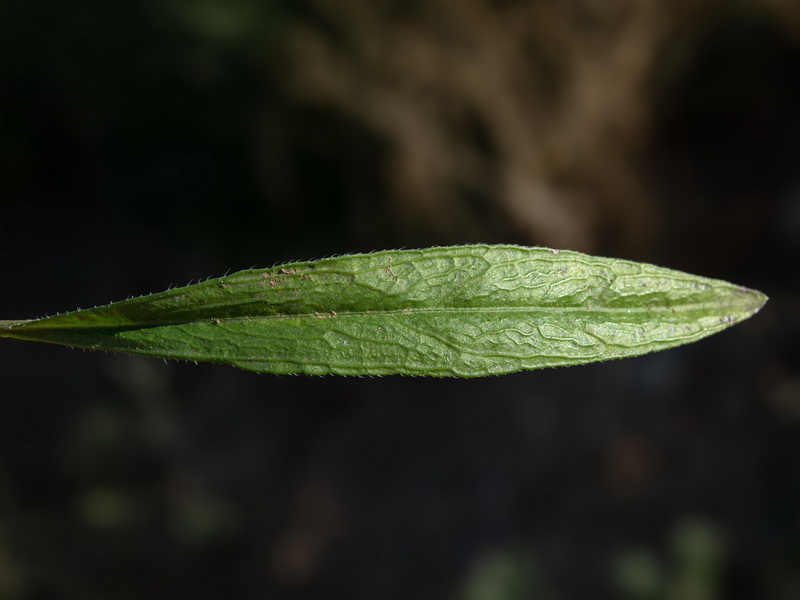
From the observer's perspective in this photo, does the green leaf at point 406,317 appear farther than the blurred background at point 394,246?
No

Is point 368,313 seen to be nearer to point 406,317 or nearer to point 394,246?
point 406,317

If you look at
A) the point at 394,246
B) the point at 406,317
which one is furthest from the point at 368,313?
the point at 394,246

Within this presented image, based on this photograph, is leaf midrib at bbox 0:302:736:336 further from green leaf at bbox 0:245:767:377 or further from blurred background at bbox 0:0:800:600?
blurred background at bbox 0:0:800:600

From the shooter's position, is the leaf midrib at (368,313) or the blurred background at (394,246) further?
the blurred background at (394,246)

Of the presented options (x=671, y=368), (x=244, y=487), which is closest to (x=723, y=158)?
(x=671, y=368)

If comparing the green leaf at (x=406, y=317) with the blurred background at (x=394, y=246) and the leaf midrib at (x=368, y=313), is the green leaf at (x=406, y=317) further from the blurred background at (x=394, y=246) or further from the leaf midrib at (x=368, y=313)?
the blurred background at (x=394, y=246)

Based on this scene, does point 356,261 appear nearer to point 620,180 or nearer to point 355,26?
point 355,26

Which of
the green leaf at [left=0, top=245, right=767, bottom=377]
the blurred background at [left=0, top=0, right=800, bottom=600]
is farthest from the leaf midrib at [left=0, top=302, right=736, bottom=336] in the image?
the blurred background at [left=0, top=0, right=800, bottom=600]

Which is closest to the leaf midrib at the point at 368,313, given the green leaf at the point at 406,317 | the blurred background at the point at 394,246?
the green leaf at the point at 406,317
